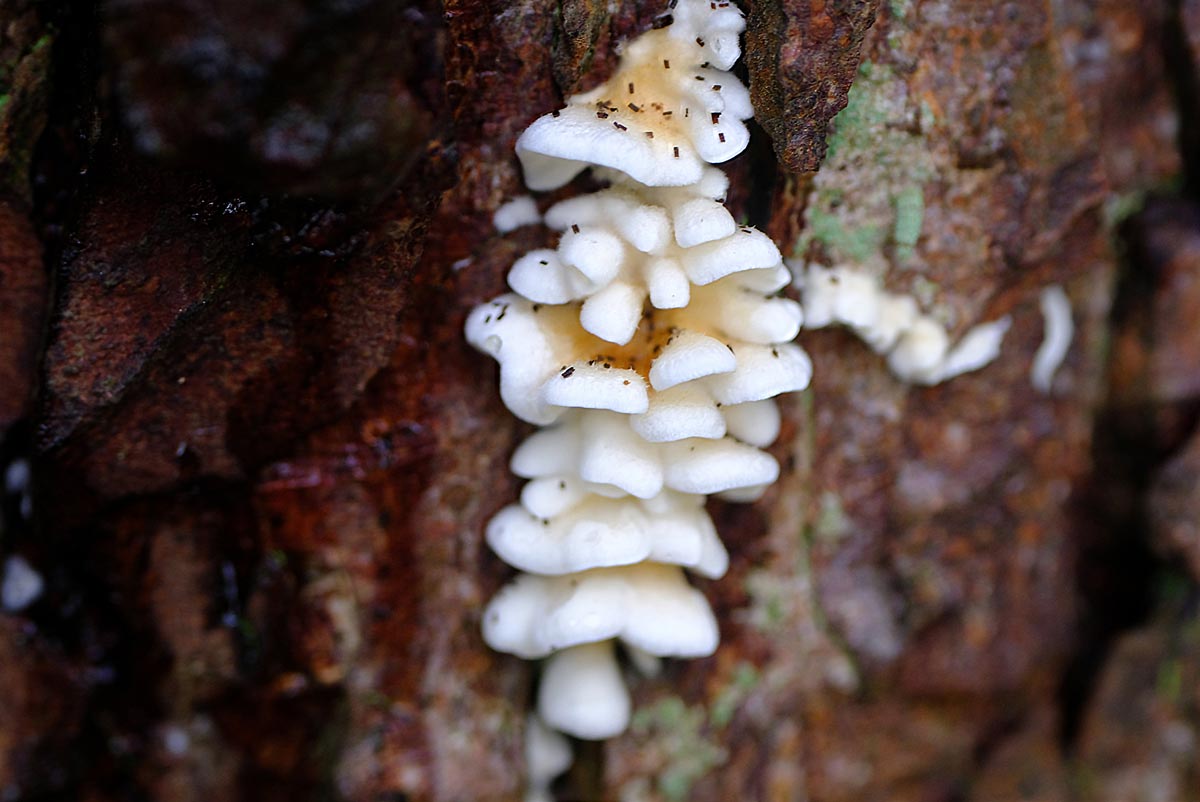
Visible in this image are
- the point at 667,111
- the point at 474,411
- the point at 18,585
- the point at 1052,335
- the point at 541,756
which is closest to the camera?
the point at 667,111

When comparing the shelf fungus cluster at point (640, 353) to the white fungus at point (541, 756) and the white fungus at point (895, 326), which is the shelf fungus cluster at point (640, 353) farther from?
the white fungus at point (541, 756)

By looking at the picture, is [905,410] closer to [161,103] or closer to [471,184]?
[471,184]

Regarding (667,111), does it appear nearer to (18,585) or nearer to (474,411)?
(474,411)

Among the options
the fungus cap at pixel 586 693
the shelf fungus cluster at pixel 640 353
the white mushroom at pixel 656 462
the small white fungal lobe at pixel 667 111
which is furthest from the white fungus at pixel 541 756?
the small white fungal lobe at pixel 667 111

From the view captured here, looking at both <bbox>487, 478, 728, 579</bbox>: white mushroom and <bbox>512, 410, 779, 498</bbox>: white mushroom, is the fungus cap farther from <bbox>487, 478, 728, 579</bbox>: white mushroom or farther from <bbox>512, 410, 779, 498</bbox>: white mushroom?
<bbox>512, 410, 779, 498</bbox>: white mushroom

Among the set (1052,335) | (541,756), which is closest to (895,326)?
(1052,335)

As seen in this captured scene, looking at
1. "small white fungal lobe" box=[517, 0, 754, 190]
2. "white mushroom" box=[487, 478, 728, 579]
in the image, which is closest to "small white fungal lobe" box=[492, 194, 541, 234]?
"small white fungal lobe" box=[517, 0, 754, 190]
